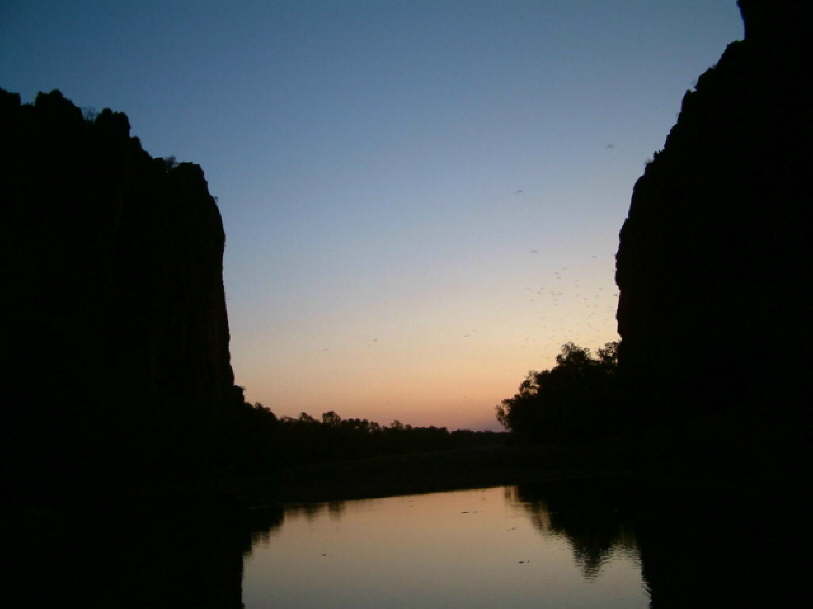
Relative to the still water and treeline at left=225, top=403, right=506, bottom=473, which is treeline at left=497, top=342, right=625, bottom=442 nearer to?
treeline at left=225, top=403, right=506, bottom=473

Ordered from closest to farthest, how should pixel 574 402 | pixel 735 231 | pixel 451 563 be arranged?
pixel 451 563, pixel 735 231, pixel 574 402

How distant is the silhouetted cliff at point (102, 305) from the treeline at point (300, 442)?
4079 mm

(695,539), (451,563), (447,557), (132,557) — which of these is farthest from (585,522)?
(132,557)

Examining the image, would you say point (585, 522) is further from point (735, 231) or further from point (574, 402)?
point (574, 402)

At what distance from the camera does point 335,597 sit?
15.8m

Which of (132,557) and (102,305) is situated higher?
(102,305)

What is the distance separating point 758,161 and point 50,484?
43096mm

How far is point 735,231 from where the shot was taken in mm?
47219

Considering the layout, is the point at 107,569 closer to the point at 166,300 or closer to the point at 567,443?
the point at 166,300

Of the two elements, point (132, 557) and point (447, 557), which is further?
point (132, 557)

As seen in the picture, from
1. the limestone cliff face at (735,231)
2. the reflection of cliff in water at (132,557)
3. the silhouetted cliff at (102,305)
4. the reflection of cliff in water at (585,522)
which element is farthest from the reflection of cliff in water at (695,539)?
the silhouetted cliff at (102,305)

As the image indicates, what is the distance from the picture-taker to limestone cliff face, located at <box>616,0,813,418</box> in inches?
1464

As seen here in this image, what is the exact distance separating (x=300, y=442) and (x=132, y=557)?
2850 inches

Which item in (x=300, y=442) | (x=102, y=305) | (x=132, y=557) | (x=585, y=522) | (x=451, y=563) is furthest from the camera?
(x=300, y=442)
